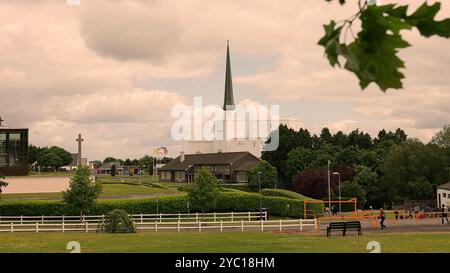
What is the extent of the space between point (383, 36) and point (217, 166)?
112 metres

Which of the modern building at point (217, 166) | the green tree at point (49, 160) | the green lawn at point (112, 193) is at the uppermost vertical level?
the green tree at point (49, 160)

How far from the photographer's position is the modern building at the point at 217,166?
108 meters

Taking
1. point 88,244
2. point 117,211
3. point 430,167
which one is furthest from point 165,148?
point 88,244

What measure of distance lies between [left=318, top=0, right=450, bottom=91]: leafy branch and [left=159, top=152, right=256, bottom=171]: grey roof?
10794 cm

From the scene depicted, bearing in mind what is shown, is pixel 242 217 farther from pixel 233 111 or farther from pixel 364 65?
pixel 233 111

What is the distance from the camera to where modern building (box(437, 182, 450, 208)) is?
66825mm

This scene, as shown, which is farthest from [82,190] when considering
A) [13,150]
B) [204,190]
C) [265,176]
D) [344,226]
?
[265,176]

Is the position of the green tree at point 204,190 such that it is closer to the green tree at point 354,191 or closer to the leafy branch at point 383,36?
the green tree at point 354,191

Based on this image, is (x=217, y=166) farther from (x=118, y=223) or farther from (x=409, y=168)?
(x=118, y=223)

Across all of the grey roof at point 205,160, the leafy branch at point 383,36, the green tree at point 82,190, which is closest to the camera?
the leafy branch at point 383,36

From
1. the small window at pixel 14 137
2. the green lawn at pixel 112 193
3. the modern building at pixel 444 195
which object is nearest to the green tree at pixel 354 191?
the modern building at pixel 444 195

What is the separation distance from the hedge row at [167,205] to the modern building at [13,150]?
21182mm
